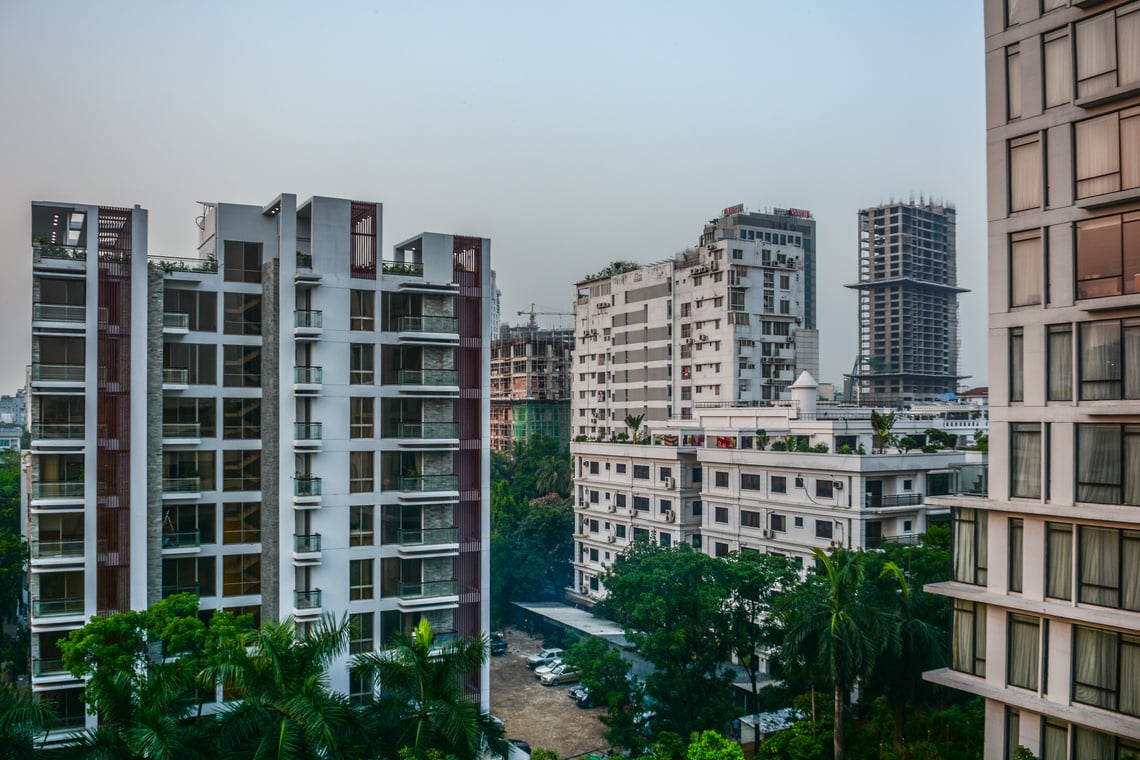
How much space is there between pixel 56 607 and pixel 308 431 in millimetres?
7856

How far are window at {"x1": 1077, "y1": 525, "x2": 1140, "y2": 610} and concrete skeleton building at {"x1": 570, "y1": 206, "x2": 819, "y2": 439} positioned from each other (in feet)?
141

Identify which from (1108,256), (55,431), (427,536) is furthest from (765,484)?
(55,431)

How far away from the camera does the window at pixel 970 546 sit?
17297 mm

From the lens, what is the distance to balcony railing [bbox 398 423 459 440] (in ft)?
88.5

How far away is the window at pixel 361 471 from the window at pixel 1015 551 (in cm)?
1713

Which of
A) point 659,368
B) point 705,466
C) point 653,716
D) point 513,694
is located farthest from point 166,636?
point 659,368

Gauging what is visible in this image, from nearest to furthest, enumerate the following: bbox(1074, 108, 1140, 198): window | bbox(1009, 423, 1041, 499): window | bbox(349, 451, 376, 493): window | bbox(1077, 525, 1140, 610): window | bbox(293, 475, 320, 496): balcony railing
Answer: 1. bbox(1077, 525, 1140, 610): window
2. bbox(1074, 108, 1140, 198): window
3. bbox(1009, 423, 1041, 499): window
4. bbox(293, 475, 320, 496): balcony railing
5. bbox(349, 451, 376, 493): window

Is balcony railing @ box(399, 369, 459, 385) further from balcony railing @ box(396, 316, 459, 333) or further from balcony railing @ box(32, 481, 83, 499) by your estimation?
balcony railing @ box(32, 481, 83, 499)

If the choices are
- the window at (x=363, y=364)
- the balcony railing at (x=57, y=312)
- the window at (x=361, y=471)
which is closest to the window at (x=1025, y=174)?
the window at (x=363, y=364)

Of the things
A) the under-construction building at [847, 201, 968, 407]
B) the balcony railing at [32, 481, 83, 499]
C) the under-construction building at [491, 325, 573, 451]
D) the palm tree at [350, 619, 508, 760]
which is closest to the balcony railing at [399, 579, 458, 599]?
the palm tree at [350, 619, 508, 760]

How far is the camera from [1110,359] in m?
15.1

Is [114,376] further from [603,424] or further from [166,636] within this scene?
[603,424]

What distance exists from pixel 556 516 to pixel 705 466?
614 inches

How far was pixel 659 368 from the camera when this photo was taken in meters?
64.5
